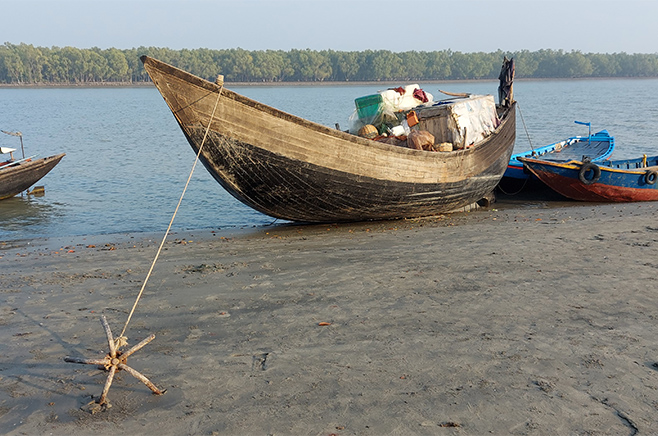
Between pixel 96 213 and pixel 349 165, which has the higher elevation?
pixel 349 165

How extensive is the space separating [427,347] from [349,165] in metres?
4.75

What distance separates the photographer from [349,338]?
5023mm

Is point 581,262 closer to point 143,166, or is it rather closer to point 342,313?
point 342,313

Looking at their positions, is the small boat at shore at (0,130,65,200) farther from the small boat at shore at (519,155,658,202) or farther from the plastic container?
the small boat at shore at (519,155,658,202)

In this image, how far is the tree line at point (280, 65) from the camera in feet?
436

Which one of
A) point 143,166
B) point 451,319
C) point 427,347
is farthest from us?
point 143,166

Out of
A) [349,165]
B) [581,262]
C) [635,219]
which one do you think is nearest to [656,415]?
[581,262]

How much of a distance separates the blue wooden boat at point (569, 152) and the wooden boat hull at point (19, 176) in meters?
12.6

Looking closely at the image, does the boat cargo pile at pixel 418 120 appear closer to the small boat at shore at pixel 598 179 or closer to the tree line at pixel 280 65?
the small boat at shore at pixel 598 179

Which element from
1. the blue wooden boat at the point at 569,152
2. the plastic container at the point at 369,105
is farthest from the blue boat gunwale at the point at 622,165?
the plastic container at the point at 369,105

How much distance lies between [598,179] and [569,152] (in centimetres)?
541

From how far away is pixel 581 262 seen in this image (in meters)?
7.26

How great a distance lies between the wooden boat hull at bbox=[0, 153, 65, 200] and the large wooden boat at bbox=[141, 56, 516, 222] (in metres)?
8.92

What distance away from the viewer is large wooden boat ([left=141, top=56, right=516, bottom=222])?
7973 millimetres
